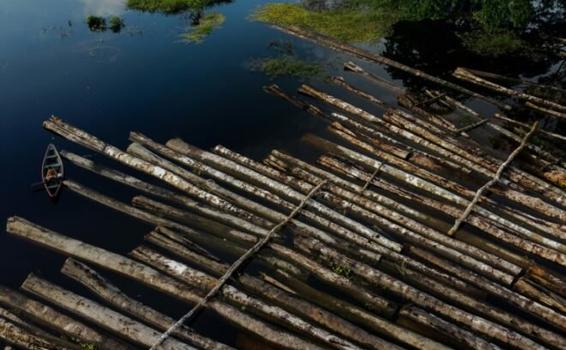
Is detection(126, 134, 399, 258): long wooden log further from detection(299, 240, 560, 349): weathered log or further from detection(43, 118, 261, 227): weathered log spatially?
detection(299, 240, 560, 349): weathered log

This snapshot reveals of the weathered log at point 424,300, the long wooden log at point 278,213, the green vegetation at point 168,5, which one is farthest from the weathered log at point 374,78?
the green vegetation at point 168,5

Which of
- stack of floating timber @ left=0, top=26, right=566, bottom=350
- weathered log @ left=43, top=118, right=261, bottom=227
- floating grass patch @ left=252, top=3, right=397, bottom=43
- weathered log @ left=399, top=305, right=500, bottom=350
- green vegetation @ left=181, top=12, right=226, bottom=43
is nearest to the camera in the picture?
weathered log @ left=399, top=305, right=500, bottom=350

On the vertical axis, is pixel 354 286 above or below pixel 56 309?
above

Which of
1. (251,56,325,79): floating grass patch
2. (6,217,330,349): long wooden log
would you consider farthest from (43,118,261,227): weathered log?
(251,56,325,79): floating grass patch

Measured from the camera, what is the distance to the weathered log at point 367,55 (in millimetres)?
23558

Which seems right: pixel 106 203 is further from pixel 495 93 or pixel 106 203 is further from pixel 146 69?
pixel 495 93

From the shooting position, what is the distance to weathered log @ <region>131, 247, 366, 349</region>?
11.1m

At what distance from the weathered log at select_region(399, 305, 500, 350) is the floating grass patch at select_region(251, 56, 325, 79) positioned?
53.4 feet

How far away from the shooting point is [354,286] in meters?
12.7

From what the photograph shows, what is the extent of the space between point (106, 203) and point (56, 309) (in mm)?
4487

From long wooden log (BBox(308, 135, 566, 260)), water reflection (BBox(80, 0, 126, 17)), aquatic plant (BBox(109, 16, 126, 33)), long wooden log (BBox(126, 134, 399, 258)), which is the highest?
water reflection (BBox(80, 0, 126, 17))

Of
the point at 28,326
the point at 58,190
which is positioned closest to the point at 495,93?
the point at 58,190

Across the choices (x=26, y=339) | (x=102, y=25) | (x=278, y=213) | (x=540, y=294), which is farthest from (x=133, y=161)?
(x=102, y=25)

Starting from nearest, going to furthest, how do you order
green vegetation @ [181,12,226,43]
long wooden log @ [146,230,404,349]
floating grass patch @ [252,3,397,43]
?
1. long wooden log @ [146,230,404,349]
2. floating grass patch @ [252,3,397,43]
3. green vegetation @ [181,12,226,43]
